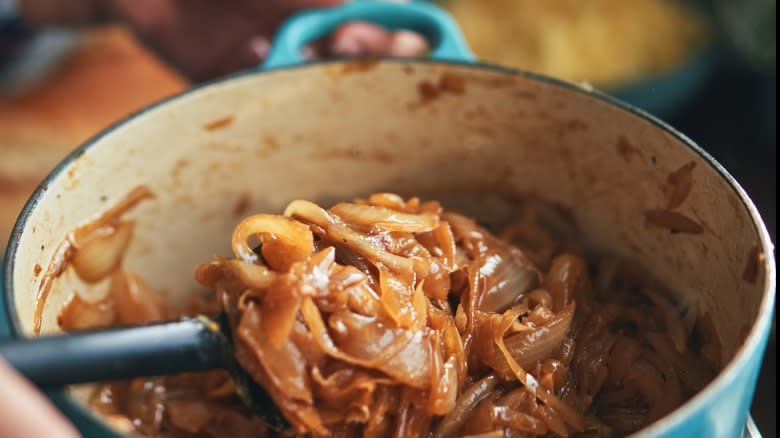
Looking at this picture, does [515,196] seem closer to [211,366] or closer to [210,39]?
[211,366]

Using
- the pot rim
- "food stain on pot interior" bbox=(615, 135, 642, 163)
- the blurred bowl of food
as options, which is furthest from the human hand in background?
the blurred bowl of food

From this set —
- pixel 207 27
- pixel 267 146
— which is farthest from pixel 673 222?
pixel 207 27

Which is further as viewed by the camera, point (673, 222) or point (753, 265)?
point (673, 222)

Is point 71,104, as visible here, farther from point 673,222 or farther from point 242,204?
point 673,222

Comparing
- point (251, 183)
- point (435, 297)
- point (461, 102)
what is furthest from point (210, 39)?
point (435, 297)

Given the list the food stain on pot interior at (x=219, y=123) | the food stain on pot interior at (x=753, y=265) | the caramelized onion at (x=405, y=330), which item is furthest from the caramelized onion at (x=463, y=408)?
the food stain on pot interior at (x=219, y=123)

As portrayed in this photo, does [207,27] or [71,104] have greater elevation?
[207,27]

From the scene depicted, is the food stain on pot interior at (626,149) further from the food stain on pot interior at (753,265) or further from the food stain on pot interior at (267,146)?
the food stain on pot interior at (267,146)
